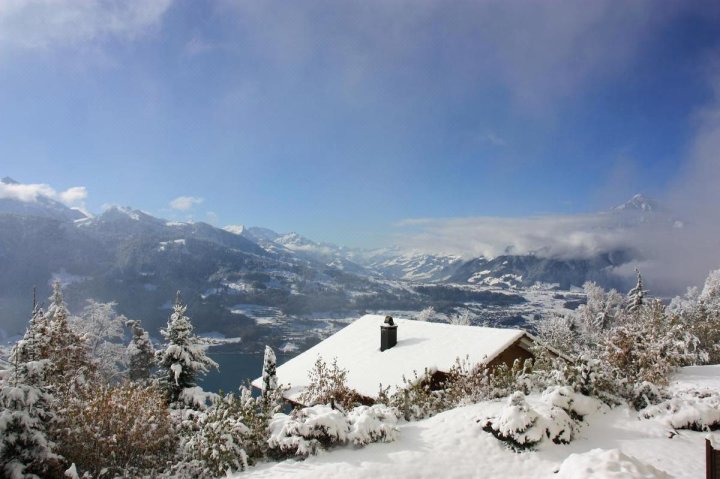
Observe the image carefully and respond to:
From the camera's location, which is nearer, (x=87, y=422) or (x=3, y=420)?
(x=3, y=420)

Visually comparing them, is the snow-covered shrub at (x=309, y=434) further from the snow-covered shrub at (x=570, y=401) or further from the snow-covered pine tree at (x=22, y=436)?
A: the snow-covered shrub at (x=570, y=401)

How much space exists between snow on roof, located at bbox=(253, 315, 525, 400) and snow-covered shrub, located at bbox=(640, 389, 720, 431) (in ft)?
21.6

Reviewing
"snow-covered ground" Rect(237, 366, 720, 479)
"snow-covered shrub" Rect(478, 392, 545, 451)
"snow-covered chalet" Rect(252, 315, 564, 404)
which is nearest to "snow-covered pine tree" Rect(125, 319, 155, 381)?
"snow-covered chalet" Rect(252, 315, 564, 404)

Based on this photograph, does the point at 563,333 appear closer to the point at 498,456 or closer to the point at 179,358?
the point at 179,358

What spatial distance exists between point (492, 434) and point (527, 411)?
103 cm

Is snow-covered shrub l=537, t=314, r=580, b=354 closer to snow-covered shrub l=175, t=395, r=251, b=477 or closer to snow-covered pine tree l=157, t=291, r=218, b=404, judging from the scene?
snow-covered pine tree l=157, t=291, r=218, b=404

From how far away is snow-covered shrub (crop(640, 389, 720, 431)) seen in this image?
410 inches

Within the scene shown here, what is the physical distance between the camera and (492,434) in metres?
10.0

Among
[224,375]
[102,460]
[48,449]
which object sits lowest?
[224,375]

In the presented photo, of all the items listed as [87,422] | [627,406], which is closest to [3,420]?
[87,422]

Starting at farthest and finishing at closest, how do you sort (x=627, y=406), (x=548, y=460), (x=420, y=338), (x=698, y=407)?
1. (x=420, y=338)
2. (x=627, y=406)
3. (x=698, y=407)
4. (x=548, y=460)

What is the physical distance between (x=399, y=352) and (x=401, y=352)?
0.38 feet

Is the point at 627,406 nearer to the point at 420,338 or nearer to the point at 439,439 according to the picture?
the point at 439,439

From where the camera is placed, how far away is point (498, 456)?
9211 millimetres
